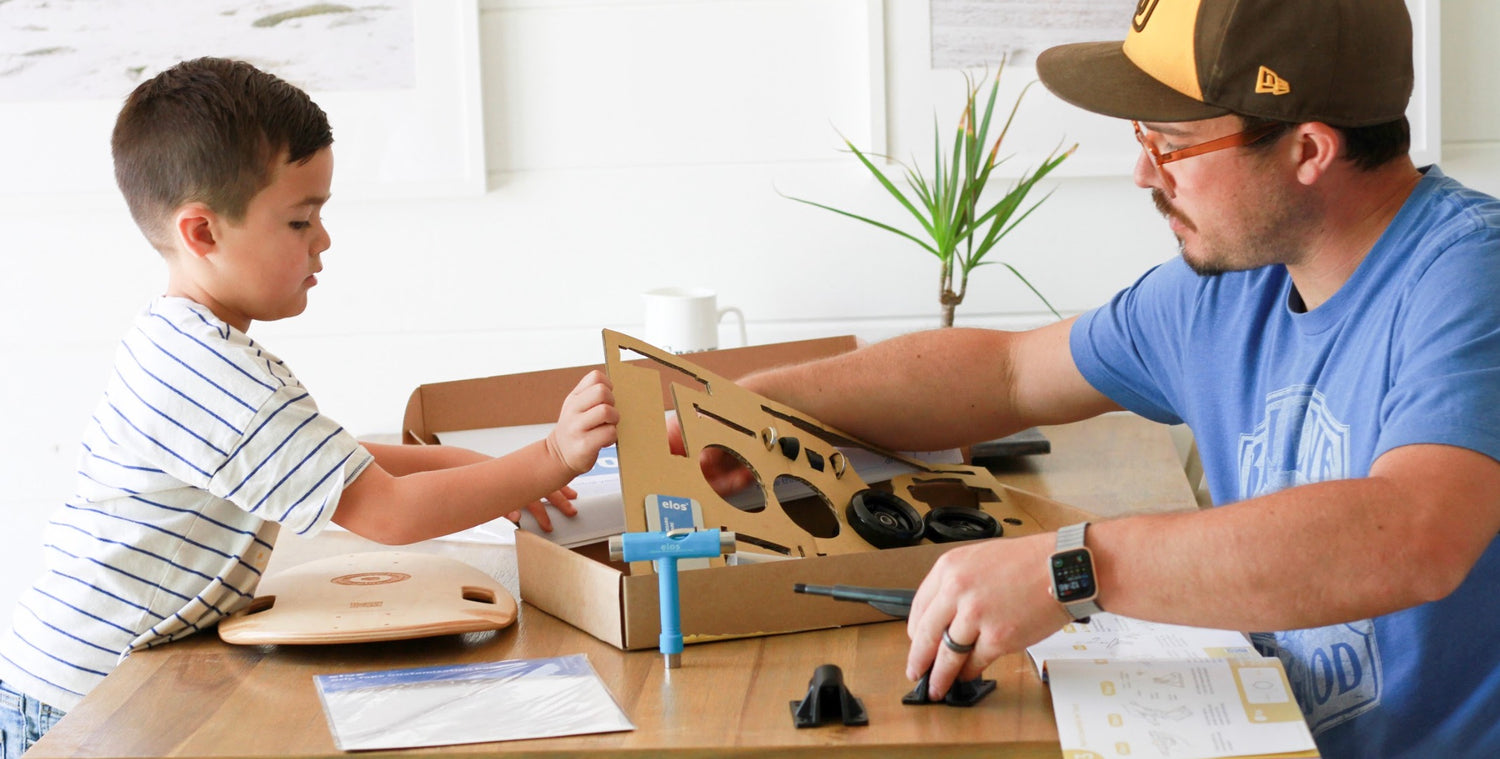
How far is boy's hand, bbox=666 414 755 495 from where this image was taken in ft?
3.96

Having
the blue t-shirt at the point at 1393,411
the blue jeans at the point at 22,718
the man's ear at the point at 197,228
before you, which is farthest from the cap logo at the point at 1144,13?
the blue jeans at the point at 22,718

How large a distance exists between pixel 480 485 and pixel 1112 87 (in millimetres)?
633

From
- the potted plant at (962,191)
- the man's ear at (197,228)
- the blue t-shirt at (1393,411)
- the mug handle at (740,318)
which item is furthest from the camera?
the mug handle at (740,318)

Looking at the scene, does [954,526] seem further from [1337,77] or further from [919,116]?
[919,116]

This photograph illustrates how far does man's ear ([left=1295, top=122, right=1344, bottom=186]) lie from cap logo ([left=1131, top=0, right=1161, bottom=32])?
16 centimetres

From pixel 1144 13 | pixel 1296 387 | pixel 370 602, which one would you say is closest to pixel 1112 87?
pixel 1144 13

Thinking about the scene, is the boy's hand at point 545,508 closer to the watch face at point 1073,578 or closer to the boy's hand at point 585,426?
the boy's hand at point 585,426

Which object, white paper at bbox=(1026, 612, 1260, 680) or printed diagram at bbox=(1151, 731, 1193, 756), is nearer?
printed diagram at bbox=(1151, 731, 1193, 756)

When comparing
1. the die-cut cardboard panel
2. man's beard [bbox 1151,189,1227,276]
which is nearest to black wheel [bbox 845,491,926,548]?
the die-cut cardboard panel

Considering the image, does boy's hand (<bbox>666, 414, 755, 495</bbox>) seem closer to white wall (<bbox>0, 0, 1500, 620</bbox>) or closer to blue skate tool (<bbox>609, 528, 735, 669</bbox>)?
blue skate tool (<bbox>609, 528, 735, 669</bbox>)

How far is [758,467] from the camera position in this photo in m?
1.12

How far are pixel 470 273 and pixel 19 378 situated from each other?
0.81 metres

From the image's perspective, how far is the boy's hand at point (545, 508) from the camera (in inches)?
45.9

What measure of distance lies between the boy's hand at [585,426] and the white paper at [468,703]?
190 mm
